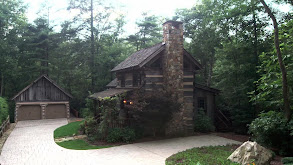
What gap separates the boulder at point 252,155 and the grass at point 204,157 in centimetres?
38

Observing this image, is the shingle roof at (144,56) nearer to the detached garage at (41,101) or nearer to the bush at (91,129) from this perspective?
the bush at (91,129)

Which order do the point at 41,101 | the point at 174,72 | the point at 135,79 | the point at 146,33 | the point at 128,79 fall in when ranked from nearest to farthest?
1. the point at 174,72
2. the point at 135,79
3. the point at 128,79
4. the point at 41,101
5. the point at 146,33

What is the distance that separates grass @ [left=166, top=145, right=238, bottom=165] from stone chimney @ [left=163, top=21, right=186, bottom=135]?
3624 mm

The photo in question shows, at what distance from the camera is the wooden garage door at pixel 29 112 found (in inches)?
935

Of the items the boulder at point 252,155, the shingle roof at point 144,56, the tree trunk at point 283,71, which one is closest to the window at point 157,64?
the shingle roof at point 144,56

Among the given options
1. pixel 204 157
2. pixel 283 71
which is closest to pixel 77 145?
pixel 204 157

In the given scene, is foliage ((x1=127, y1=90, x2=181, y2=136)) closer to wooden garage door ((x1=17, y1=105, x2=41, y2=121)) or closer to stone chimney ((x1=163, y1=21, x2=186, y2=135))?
stone chimney ((x1=163, y1=21, x2=186, y2=135))

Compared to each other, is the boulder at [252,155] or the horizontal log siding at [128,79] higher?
the horizontal log siding at [128,79]

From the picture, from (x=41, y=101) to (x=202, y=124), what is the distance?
17.8 meters

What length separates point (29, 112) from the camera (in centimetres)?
2411

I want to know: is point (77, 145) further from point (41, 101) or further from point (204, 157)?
point (41, 101)

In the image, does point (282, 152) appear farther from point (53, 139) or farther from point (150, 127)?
point (53, 139)

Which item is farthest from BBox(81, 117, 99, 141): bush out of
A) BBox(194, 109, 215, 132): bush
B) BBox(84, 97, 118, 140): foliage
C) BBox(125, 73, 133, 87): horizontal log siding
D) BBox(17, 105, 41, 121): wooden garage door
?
BBox(17, 105, 41, 121): wooden garage door

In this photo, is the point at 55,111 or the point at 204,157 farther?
the point at 55,111
